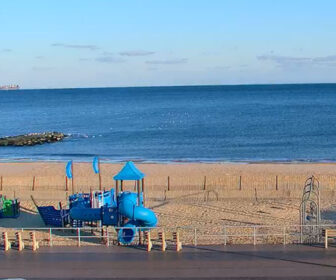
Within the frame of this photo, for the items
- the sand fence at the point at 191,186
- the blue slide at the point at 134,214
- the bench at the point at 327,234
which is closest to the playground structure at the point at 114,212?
the blue slide at the point at 134,214

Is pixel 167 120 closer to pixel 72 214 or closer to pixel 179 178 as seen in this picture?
pixel 179 178

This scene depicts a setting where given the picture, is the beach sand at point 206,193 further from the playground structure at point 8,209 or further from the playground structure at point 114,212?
the playground structure at point 114,212

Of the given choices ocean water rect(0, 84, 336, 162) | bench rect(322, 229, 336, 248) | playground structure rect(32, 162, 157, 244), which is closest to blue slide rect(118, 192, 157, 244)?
playground structure rect(32, 162, 157, 244)

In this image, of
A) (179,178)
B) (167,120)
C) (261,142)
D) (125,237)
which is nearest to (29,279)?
(125,237)

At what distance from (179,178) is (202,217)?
11.5 meters

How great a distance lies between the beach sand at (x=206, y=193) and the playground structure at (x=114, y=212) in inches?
67.0

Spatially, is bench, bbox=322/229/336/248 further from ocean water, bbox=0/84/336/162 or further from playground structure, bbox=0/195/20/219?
ocean water, bbox=0/84/336/162

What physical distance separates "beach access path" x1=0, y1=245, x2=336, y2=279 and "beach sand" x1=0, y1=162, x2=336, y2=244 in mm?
2656

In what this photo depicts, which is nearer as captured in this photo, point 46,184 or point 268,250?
point 268,250

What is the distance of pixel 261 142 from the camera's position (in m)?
67.4

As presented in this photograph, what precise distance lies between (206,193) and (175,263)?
14.5 metres

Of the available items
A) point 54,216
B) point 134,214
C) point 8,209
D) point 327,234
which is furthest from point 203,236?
point 8,209

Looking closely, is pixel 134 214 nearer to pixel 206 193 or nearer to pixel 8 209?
pixel 8 209

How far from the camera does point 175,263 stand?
2014cm
